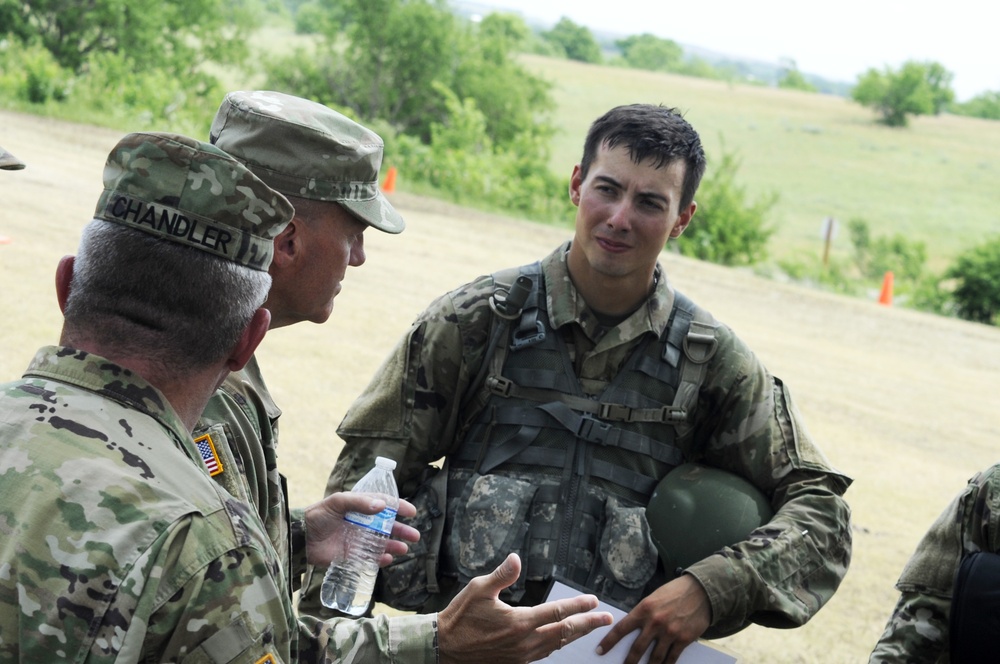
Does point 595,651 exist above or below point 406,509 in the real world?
below

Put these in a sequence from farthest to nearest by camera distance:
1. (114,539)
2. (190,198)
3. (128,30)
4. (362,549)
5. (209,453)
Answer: (128,30)
(362,549)
(209,453)
(190,198)
(114,539)

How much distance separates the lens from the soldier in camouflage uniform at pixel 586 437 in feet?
11.1

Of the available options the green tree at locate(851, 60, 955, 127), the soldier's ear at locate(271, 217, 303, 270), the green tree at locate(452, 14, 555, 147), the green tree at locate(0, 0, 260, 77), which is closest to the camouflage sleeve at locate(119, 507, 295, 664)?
the soldier's ear at locate(271, 217, 303, 270)

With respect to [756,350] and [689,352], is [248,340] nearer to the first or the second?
[689,352]

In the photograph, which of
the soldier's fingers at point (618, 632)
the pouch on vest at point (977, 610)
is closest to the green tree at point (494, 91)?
the soldier's fingers at point (618, 632)

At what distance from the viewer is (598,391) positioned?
3506 millimetres

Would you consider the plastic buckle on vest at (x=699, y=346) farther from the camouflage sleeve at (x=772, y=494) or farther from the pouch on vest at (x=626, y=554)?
the pouch on vest at (x=626, y=554)

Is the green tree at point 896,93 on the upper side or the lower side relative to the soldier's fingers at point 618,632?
upper

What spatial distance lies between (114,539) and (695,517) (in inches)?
84.4

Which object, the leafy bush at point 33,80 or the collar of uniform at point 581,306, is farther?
the leafy bush at point 33,80

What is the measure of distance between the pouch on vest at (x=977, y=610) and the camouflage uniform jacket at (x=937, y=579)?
0.13 m

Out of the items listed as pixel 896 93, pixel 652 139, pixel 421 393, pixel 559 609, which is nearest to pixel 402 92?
pixel 652 139

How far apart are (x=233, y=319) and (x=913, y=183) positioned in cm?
6012

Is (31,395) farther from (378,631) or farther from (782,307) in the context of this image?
(782,307)
